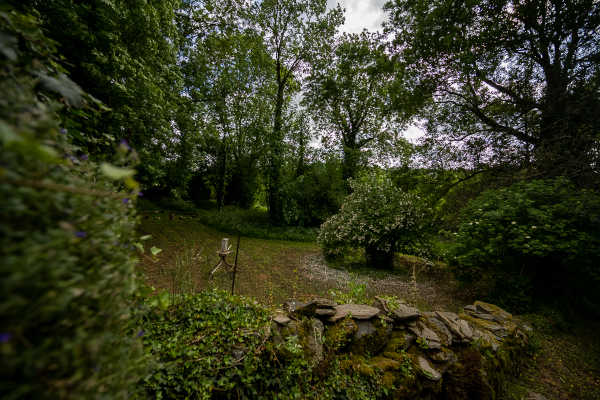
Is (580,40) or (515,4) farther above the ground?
(515,4)

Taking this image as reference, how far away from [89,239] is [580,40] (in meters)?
8.87

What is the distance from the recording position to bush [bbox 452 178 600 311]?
3434 mm

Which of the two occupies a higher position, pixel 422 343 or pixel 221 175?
pixel 221 175

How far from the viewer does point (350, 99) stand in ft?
43.8

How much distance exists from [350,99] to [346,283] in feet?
39.3

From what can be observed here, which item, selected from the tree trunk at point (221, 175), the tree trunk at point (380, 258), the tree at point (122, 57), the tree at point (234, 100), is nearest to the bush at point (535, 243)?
the tree trunk at point (380, 258)

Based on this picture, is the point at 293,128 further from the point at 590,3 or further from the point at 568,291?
the point at 568,291

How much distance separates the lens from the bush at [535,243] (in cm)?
343

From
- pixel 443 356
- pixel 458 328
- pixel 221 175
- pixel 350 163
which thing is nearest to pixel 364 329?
pixel 443 356

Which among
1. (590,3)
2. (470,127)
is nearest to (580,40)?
(590,3)

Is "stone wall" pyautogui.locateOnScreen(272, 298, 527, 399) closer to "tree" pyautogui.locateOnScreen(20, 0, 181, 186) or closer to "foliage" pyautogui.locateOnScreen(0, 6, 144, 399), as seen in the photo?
"foliage" pyautogui.locateOnScreen(0, 6, 144, 399)

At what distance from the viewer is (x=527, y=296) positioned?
3955 mm

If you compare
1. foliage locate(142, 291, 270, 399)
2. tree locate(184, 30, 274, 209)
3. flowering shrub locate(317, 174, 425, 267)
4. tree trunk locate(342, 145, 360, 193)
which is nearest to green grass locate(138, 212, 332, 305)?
foliage locate(142, 291, 270, 399)

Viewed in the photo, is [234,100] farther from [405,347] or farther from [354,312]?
[405,347]
